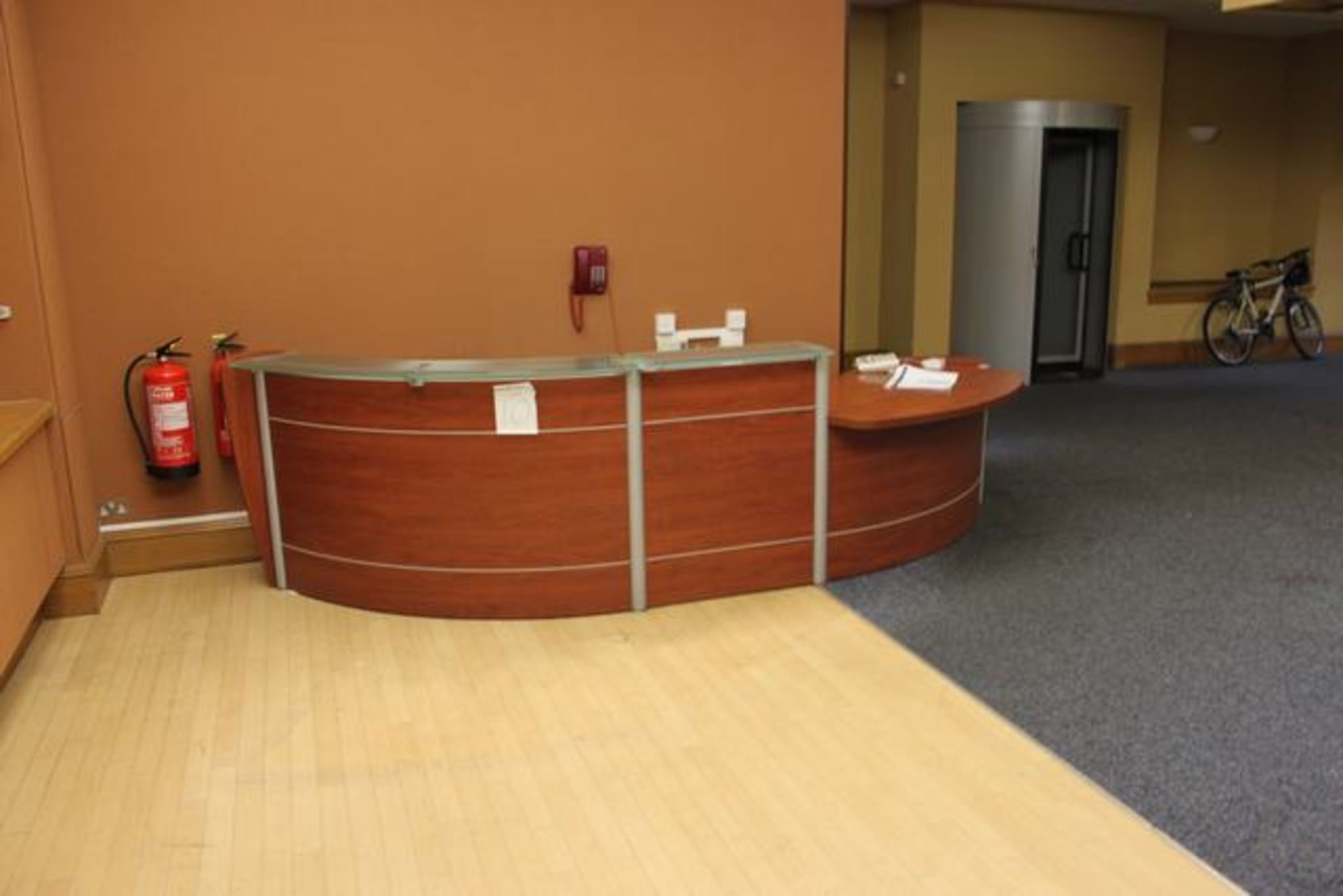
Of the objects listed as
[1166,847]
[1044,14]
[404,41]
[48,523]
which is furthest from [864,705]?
[1044,14]

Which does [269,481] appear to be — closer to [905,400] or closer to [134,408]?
[134,408]

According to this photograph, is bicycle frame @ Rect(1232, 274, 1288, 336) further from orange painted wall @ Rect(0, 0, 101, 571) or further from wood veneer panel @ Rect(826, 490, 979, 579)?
orange painted wall @ Rect(0, 0, 101, 571)

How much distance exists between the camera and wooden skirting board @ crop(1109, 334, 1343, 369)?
9094 mm

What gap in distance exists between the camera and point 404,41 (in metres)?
4.23

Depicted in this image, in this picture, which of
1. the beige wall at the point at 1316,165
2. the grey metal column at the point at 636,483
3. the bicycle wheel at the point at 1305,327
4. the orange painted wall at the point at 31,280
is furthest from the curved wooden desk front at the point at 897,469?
the beige wall at the point at 1316,165

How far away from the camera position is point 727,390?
3730 millimetres

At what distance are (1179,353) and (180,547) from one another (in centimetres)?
812

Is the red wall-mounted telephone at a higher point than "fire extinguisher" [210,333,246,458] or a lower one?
higher

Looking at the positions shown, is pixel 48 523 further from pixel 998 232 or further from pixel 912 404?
pixel 998 232

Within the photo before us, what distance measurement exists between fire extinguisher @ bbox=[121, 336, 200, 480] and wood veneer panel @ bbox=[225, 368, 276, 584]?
0.23 metres

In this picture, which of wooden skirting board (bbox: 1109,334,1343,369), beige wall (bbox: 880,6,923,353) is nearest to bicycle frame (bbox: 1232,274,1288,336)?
wooden skirting board (bbox: 1109,334,1343,369)

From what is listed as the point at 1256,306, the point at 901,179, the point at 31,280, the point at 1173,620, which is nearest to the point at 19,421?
the point at 31,280

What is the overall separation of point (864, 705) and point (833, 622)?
0.60 metres

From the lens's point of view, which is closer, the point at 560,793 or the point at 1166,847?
the point at 1166,847
